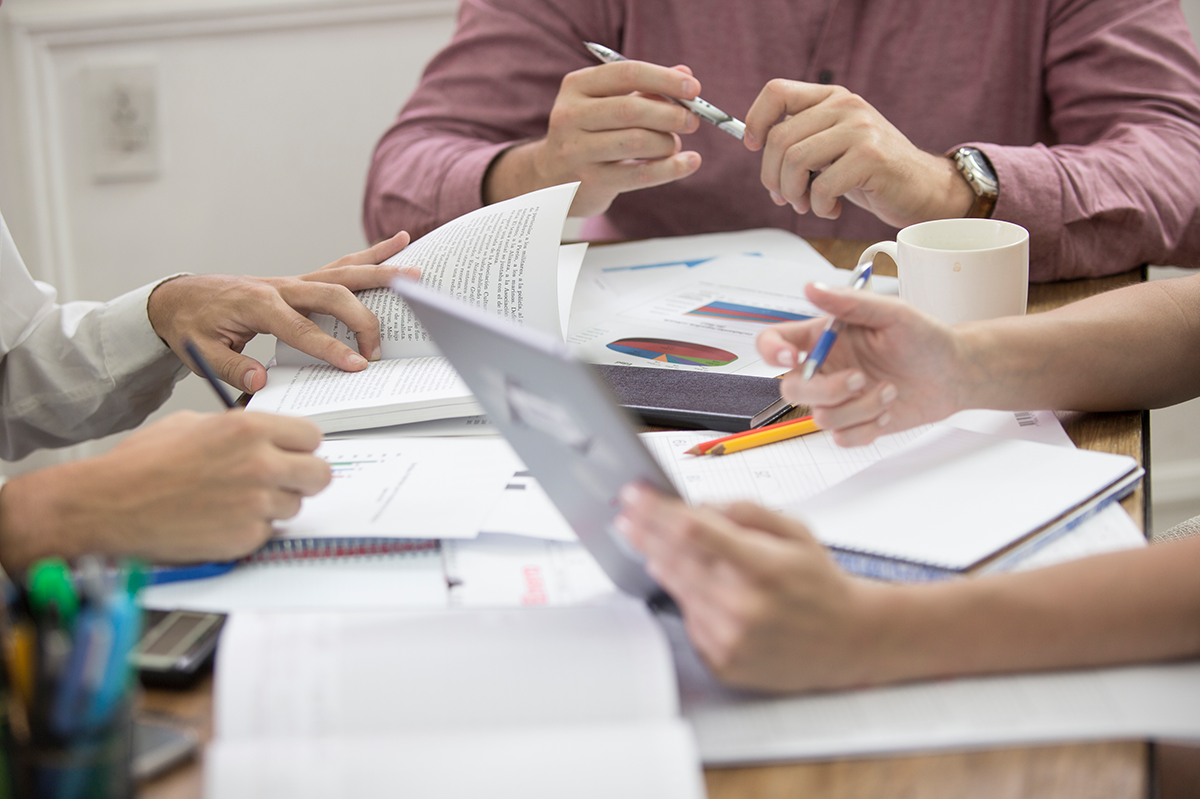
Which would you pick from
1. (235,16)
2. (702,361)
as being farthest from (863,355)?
(235,16)

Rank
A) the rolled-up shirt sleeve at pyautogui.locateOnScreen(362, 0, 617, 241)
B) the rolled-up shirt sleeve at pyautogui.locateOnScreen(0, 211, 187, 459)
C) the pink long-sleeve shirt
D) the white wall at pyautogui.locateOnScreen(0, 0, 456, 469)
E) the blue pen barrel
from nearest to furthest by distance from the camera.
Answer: the blue pen barrel → the rolled-up shirt sleeve at pyautogui.locateOnScreen(0, 211, 187, 459) → the pink long-sleeve shirt → the rolled-up shirt sleeve at pyautogui.locateOnScreen(362, 0, 617, 241) → the white wall at pyautogui.locateOnScreen(0, 0, 456, 469)

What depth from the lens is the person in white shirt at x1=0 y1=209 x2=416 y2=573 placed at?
0.54 meters

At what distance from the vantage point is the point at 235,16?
1808mm

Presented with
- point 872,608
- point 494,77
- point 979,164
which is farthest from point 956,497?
point 494,77

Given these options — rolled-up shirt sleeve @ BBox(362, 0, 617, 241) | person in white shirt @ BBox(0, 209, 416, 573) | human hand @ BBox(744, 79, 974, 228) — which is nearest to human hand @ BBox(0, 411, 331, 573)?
person in white shirt @ BBox(0, 209, 416, 573)

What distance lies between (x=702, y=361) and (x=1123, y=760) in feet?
1.59

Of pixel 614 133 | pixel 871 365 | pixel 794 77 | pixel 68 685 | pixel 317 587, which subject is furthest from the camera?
pixel 794 77

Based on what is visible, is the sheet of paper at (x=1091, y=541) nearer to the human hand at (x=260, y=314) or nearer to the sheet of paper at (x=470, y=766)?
the sheet of paper at (x=470, y=766)

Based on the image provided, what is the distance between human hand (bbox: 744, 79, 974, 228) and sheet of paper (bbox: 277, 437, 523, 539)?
1.42 ft

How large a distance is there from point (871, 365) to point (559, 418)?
0.95 feet

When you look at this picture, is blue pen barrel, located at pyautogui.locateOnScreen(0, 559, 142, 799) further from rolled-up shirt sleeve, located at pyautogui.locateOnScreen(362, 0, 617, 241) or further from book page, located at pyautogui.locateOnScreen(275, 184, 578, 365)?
rolled-up shirt sleeve, located at pyautogui.locateOnScreen(362, 0, 617, 241)

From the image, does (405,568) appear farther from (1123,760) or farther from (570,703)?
(1123,760)

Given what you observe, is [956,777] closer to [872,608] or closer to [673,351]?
[872,608]

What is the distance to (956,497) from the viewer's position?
1.88 ft
